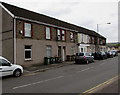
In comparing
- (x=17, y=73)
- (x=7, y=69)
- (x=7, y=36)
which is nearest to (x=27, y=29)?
(x=7, y=36)

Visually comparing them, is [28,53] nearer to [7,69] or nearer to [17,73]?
[17,73]

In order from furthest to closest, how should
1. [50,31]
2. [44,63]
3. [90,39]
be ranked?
[90,39], [50,31], [44,63]

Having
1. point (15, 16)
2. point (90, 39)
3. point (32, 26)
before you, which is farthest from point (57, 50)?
point (90, 39)

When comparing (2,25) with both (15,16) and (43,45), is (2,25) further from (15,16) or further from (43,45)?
(43,45)

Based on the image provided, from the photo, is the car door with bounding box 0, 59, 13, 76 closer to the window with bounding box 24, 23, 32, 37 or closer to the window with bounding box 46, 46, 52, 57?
the window with bounding box 24, 23, 32, 37

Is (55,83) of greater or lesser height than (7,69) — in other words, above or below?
below

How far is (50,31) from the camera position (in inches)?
795

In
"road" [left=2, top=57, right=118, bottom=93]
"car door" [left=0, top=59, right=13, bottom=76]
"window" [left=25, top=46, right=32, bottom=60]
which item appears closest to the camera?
"road" [left=2, top=57, right=118, bottom=93]

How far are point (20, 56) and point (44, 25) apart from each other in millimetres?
6253

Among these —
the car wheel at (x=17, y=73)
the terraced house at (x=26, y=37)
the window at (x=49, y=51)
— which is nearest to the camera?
the car wheel at (x=17, y=73)

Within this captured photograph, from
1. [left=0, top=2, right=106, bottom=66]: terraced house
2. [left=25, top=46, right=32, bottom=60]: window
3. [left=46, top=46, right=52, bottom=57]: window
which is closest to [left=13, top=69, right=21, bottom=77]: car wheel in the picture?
[left=0, top=2, right=106, bottom=66]: terraced house

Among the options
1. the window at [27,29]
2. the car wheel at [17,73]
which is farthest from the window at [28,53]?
the car wheel at [17,73]

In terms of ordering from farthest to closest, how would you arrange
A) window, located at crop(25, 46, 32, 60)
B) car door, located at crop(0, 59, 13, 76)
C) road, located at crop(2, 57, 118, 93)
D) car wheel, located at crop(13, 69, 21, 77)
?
window, located at crop(25, 46, 32, 60), car wheel, located at crop(13, 69, 21, 77), car door, located at crop(0, 59, 13, 76), road, located at crop(2, 57, 118, 93)

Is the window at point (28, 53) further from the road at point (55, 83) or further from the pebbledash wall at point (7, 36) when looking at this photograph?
the road at point (55, 83)
